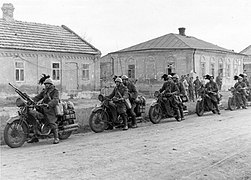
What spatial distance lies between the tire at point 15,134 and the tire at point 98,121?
2.76 meters

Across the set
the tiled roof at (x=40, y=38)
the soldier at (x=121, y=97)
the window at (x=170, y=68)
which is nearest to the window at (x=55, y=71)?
the tiled roof at (x=40, y=38)

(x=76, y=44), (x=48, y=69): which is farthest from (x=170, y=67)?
(x=48, y=69)

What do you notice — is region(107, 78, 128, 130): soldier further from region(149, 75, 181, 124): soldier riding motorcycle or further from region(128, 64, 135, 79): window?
region(128, 64, 135, 79): window

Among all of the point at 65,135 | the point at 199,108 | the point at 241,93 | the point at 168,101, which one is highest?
the point at 241,93

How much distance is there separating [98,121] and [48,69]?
15628mm

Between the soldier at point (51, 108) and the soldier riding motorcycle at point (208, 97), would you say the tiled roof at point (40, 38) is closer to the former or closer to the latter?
the soldier riding motorcycle at point (208, 97)

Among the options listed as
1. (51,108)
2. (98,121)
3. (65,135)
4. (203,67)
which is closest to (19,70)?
(98,121)

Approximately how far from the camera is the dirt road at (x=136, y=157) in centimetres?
635

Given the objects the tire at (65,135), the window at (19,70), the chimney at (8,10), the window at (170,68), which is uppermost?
the chimney at (8,10)

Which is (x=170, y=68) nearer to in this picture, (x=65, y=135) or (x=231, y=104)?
(x=231, y=104)

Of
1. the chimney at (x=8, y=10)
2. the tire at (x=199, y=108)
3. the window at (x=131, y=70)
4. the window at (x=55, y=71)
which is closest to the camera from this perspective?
the tire at (x=199, y=108)

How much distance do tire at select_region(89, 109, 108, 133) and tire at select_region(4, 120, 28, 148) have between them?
276cm

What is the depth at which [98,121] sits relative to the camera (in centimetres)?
1157

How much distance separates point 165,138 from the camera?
33.0ft
